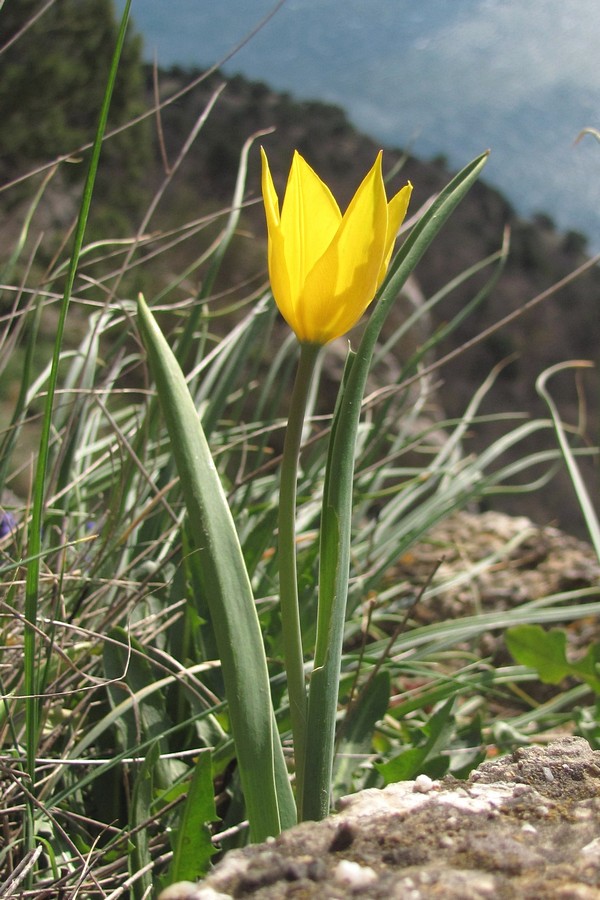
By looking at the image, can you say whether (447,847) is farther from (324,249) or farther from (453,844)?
(324,249)

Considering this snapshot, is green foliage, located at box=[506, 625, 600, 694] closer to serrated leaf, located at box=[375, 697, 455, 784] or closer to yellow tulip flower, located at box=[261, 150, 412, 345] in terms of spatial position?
serrated leaf, located at box=[375, 697, 455, 784]

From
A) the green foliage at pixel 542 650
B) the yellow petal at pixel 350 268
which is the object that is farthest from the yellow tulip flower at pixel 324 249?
the green foliage at pixel 542 650

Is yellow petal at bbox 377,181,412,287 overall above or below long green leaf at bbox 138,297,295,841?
above

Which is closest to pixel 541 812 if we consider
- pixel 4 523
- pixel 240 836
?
pixel 240 836

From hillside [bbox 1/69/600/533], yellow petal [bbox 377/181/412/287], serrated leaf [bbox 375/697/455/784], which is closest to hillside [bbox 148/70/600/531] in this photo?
hillside [bbox 1/69/600/533]

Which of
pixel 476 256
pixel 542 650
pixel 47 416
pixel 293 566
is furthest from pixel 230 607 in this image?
pixel 476 256

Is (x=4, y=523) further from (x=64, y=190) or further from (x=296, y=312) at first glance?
(x=64, y=190)
